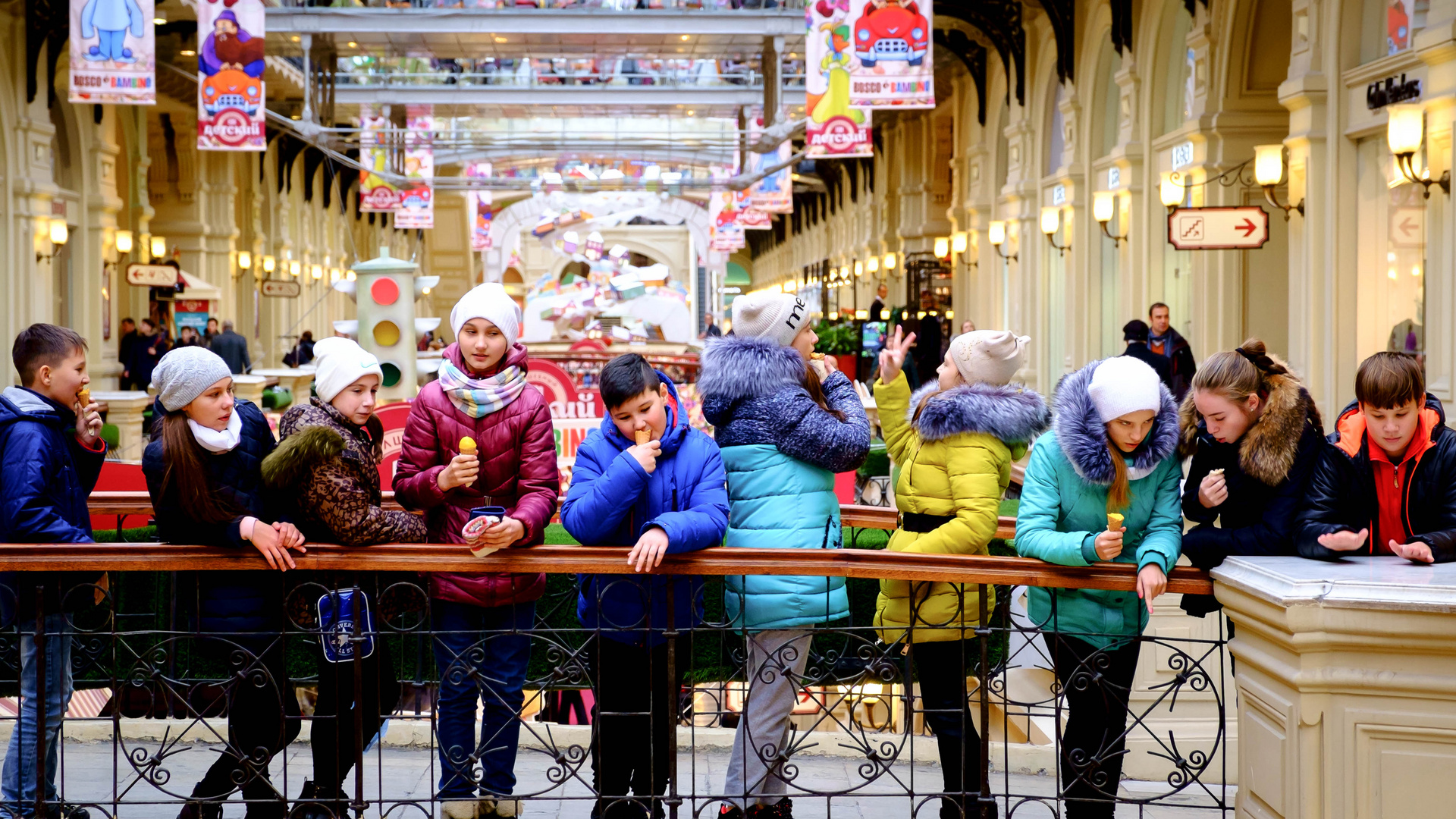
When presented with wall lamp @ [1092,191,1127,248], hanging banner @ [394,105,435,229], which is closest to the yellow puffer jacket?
wall lamp @ [1092,191,1127,248]

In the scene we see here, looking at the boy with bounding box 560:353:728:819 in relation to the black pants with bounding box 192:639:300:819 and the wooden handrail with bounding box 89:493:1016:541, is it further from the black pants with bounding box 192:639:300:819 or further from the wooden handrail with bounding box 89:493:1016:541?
the wooden handrail with bounding box 89:493:1016:541

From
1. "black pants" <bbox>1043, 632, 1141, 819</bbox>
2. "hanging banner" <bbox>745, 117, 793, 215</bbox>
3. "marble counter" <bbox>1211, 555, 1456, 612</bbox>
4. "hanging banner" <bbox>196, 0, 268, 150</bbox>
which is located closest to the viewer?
"marble counter" <bbox>1211, 555, 1456, 612</bbox>

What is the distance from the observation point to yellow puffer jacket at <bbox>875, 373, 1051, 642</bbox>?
3.99 metres

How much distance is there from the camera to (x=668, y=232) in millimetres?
63344

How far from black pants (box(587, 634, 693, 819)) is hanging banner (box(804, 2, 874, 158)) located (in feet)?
34.1

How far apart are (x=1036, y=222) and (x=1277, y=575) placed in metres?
16.5

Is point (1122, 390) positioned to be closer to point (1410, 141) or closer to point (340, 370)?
point (340, 370)

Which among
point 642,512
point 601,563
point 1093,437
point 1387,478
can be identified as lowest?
point 601,563

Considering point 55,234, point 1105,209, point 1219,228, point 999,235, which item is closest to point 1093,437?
point 1219,228

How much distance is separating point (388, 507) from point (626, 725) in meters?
1.51

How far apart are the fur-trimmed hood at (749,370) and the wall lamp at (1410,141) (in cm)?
658

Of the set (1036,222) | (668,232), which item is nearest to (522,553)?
(1036,222)

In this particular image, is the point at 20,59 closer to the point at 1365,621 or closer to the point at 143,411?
the point at 143,411

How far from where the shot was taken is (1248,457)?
366 cm
